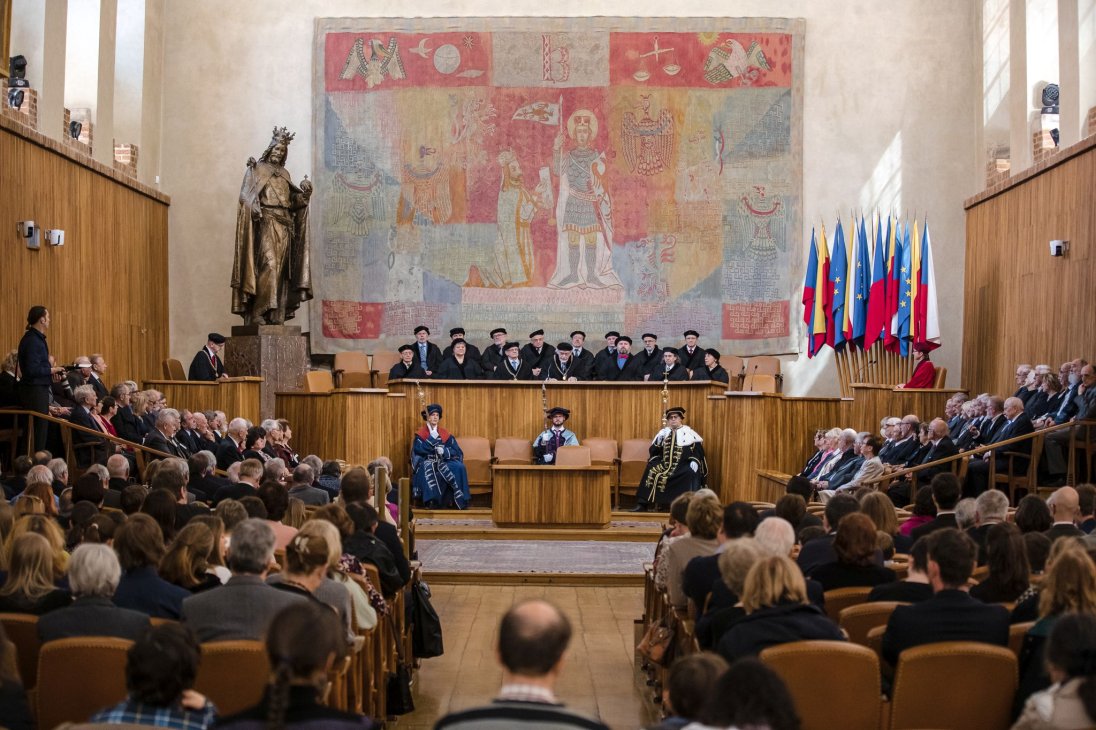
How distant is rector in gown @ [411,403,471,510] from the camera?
486 inches

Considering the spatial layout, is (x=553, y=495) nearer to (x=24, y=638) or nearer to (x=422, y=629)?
(x=422, y=629)

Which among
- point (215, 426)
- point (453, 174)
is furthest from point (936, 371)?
point (215, 426)

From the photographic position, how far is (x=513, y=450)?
42.4 ft

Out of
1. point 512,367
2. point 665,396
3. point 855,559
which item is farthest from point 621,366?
point 855,559

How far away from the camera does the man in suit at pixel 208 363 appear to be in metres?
13.2

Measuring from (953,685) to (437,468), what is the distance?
9.12m

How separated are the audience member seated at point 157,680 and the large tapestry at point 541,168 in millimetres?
12920

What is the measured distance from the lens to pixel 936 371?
13.4 m

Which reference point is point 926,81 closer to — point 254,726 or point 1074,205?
point 1074,205

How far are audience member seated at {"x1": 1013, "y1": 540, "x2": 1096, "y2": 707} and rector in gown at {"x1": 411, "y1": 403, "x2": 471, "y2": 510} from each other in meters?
8.95

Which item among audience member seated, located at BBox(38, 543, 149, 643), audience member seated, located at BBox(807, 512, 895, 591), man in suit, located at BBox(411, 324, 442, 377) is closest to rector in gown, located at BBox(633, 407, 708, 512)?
man in suit, located at BBox(411, 324, 442, 377)

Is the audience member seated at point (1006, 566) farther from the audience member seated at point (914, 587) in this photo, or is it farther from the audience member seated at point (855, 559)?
the audience member seated at point (855, 559)

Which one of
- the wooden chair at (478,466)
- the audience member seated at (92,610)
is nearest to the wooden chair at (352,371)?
the wooden chair at (478,466)

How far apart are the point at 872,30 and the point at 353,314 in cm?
713
